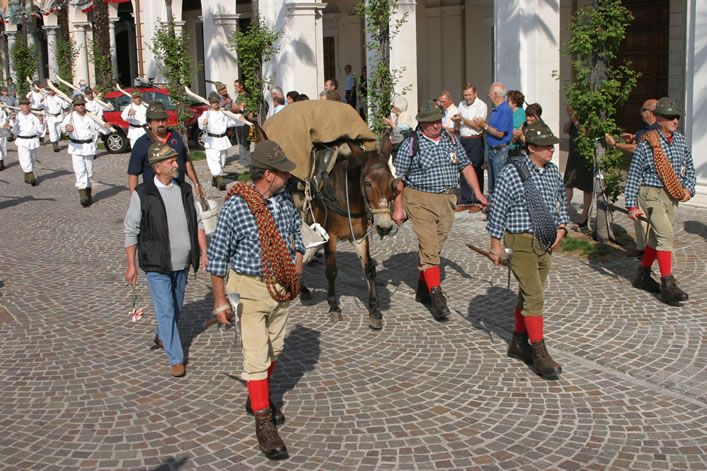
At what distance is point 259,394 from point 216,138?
→ 11.8 metres

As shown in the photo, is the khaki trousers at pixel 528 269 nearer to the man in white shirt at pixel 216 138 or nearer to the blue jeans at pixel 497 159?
the blue jeans at pixel 497 159

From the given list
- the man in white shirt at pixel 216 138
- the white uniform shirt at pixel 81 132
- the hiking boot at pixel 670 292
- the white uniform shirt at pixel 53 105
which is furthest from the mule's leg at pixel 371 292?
the white uniform shirt at pixel 53 105

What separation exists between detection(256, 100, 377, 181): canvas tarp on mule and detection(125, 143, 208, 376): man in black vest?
1.56m

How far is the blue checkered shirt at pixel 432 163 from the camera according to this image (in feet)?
25.5

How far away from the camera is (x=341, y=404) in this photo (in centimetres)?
570

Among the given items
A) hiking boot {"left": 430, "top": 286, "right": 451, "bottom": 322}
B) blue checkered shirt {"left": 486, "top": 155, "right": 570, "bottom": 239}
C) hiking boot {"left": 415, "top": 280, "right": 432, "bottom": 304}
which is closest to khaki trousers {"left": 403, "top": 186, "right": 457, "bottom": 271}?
hiking boot {"left": 430, "top": 286, "right": 451, "bottom": 322}

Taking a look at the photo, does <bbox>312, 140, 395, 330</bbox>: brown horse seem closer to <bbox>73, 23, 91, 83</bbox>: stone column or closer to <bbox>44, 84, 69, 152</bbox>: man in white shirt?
<bbox>44, 84, 69, 152</bbox>: man in white shirt

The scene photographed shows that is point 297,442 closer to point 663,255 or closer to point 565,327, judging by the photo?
point 565,327

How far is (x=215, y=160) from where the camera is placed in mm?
16234

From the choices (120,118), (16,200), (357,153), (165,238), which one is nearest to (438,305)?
(357,153)

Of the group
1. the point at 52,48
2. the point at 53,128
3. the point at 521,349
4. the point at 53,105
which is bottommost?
the point at 521,349

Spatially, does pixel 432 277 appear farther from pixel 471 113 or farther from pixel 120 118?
pixel 120 118

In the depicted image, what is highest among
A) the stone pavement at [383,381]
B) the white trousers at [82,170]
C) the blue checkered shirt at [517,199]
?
the blue checkered shirt at [517,199]

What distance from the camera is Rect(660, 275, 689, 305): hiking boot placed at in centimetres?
768
